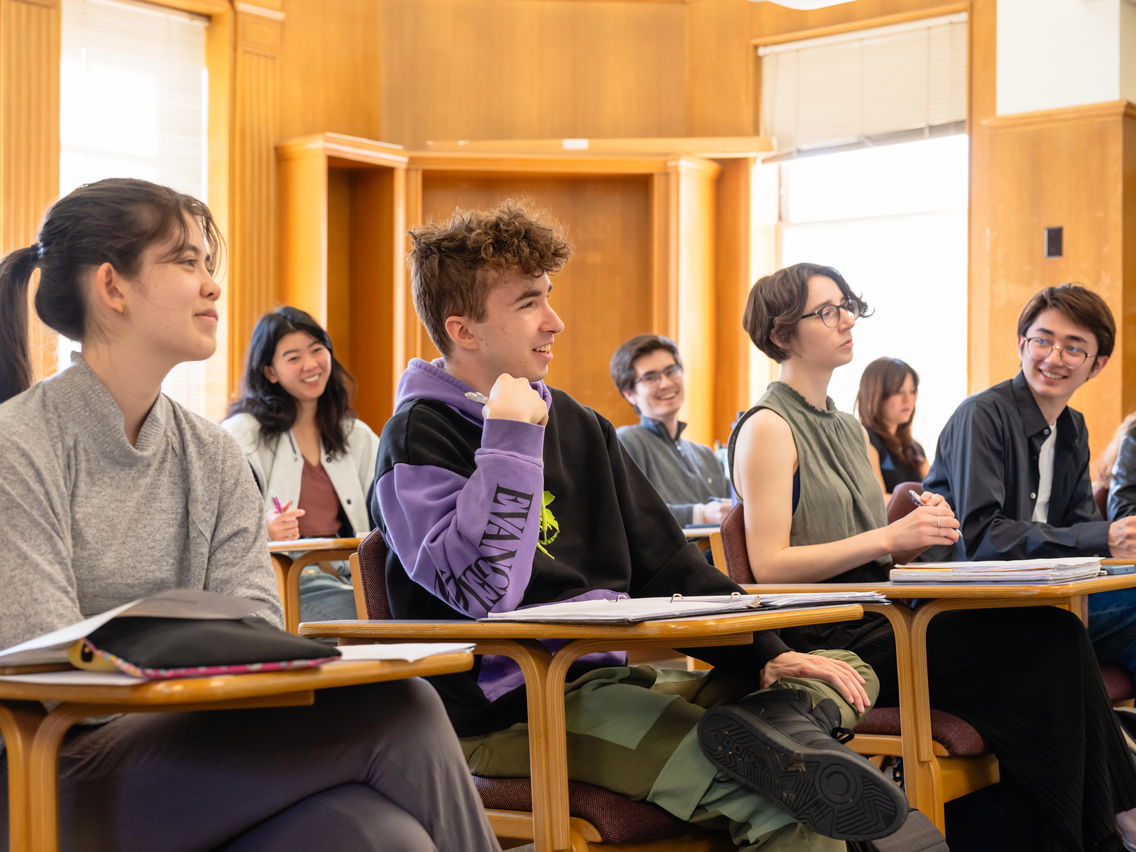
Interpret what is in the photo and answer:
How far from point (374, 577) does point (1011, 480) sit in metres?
1.73

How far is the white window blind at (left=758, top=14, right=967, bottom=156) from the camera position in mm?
7023

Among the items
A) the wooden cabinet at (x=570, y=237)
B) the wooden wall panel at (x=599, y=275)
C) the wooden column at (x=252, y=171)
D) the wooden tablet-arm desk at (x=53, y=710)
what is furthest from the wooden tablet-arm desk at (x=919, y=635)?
the wooden wall panel at (x=599, y=275)

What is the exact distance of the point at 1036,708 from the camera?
2.34m

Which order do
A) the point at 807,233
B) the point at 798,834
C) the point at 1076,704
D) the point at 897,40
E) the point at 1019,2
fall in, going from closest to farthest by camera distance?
the point at 798,834 → the point at 1076,704 → the point at 1019,2 → the point at 897,40 → the point at 807,233

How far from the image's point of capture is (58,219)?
1701mm

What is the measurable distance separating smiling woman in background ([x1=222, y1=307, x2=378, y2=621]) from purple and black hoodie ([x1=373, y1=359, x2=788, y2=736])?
6.69 feet

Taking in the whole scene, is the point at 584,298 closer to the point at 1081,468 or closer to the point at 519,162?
the point at 519,162

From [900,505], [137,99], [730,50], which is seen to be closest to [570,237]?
[730,50]

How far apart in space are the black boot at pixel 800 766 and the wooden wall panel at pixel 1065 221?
497 cm

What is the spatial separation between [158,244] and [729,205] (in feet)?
20.4

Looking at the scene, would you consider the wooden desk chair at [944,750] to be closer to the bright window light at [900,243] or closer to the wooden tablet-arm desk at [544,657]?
the wooden tablet-arm desk at [544,657]

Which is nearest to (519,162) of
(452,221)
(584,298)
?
(584,298)

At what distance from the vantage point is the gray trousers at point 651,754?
1702 millimetres

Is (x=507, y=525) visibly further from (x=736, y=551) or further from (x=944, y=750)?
(x=944, y=750)
